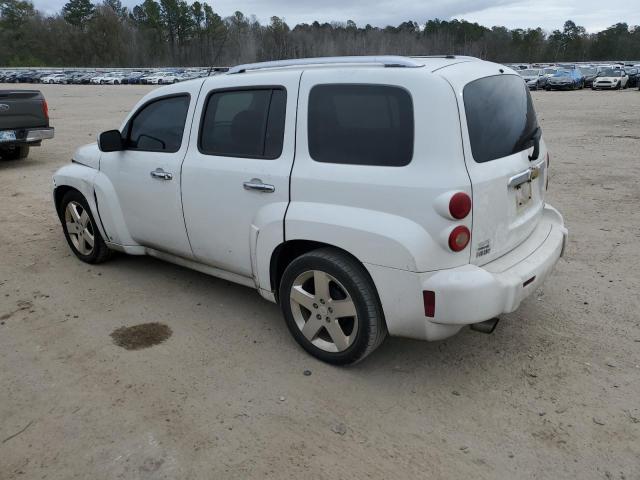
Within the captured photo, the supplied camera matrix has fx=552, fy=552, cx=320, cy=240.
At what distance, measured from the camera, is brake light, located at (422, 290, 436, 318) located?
2.93 metres

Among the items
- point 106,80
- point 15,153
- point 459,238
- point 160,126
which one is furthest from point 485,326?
point 106,80

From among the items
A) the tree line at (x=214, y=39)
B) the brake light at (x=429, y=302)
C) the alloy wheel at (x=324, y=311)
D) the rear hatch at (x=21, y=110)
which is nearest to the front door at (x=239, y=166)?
the alloy wheel at (x=324, y=311)

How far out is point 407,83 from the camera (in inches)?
118

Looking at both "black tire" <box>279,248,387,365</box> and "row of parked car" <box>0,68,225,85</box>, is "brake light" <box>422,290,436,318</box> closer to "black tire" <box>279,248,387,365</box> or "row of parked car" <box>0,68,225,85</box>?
"black tire" <box>279,248,387,365</box>

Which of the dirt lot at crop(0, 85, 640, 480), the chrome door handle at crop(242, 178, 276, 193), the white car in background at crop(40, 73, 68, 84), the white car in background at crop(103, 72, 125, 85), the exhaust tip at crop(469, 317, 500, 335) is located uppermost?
the white car in background at crop(40, 73, 68, 84)

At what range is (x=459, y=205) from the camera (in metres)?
2.85

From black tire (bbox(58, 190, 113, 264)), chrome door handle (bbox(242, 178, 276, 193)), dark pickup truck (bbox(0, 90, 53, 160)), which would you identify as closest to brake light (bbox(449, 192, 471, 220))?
chrome door handle (bbox(242, 178, 276, 193))

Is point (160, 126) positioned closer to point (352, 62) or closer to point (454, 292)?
point (352, 62)

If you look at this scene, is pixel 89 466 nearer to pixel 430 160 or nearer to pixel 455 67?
pixel 430 160

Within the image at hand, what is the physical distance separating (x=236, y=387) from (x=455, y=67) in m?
2.26

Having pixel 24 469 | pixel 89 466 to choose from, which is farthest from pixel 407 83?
pixel 24 469

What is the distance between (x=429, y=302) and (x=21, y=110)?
Result: 990 cm

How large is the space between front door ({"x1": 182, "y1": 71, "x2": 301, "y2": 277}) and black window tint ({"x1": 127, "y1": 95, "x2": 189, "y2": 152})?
0.22 metres

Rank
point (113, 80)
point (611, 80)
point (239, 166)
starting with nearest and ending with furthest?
point (239, 166) → point (611, 80) → point (113, 80)
